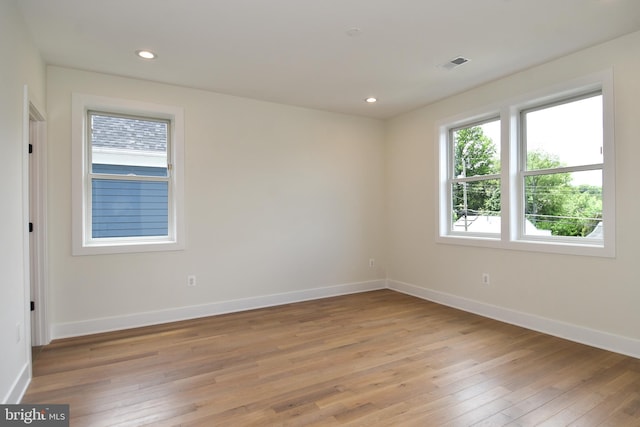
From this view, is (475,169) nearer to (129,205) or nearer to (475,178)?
(475,178)

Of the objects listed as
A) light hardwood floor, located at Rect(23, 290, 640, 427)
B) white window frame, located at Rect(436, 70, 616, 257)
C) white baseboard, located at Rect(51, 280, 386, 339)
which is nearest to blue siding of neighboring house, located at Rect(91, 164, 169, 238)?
white baseboard, located at Rect(51, 280, 386, 339)

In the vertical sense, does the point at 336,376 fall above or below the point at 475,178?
below

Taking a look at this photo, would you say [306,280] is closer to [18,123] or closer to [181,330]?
[181,330]

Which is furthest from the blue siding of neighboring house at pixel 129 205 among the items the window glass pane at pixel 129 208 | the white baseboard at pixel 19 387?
the white baseboard at pixel 19 387

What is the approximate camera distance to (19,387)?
2.22 metres

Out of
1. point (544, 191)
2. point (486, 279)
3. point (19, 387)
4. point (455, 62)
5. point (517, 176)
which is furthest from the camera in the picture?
point (486, 279)

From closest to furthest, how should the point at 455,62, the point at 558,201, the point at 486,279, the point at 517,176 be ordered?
the point at 455,62, the point at 558,201, the point at 517,176, the point at 486,279

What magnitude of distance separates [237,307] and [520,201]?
139 inches

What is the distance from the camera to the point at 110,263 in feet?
11.7

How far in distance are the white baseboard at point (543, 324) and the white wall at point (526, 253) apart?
14 millimetres

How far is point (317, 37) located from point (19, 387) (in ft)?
10.9

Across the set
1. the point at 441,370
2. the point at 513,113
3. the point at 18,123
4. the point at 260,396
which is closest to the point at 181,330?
the point at 260,396

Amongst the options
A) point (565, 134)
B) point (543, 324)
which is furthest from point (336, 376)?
point (565, 134)

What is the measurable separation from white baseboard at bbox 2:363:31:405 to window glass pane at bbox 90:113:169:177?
2048 millimetres
